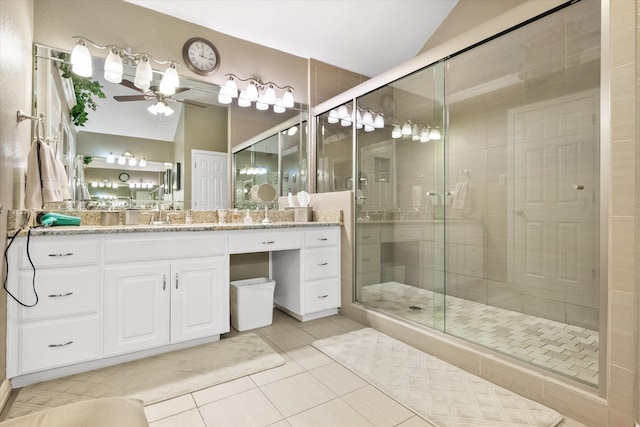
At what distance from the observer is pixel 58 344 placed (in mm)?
1741

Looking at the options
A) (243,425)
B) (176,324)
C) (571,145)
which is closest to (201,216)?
(176,324)

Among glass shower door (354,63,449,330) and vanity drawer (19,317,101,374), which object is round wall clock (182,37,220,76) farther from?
vanity drawer (19,317,101,374)

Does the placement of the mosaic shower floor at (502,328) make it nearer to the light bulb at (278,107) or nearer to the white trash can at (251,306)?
the white trash can at (251,306)

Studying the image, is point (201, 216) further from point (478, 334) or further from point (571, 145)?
point (571, 145)

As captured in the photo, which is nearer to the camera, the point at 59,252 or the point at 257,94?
the point at 59,252

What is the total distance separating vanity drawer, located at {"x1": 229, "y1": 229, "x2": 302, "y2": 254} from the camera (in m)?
2.38

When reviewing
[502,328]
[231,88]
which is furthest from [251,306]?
[231,88]

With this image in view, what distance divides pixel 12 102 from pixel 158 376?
Result: 1.70 meters

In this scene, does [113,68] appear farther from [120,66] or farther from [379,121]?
[379,121]

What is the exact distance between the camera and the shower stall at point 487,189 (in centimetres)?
215

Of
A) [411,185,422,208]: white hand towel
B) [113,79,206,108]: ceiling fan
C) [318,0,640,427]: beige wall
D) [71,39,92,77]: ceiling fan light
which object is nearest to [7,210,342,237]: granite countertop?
[411,185,422,208]: white hand towel

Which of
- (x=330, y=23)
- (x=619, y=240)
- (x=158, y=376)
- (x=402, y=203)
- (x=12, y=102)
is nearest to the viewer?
(x=619, y=240)

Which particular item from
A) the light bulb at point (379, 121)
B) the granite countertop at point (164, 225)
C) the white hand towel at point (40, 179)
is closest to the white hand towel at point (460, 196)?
the light bulb at point (379, 121)

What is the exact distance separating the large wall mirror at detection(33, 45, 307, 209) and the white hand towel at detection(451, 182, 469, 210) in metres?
1.99
